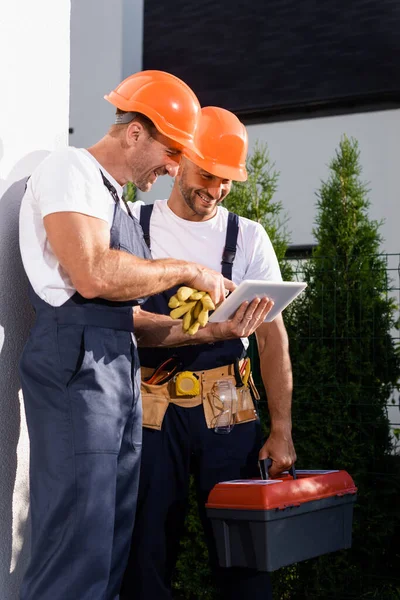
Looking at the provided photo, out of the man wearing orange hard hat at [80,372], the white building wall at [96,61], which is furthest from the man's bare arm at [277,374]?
the white building wall at [96,61]

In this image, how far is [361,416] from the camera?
5172mm

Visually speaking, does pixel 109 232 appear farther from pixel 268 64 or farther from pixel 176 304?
pixel 268 64

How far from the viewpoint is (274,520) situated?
3.00 metres

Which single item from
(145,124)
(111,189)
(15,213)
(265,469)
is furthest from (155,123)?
(265,469)

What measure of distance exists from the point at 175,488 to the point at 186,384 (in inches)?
16.7

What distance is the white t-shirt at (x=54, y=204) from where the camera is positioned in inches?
99.2

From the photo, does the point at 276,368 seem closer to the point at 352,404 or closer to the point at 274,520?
the point at 274,520

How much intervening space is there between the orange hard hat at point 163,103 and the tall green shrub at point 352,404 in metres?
2.57

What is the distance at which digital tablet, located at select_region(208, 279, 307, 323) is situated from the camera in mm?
3037

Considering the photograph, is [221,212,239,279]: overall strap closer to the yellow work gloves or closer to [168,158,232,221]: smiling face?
[168,158,232,221]: smiling face

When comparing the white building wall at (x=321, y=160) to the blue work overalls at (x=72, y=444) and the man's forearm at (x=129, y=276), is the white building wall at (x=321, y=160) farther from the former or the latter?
the blue work overalls at (x=72, y=444)

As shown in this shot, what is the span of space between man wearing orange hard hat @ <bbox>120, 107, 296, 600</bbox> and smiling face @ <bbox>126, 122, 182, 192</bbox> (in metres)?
0.27

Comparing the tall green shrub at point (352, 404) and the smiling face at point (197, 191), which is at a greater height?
the smiling face at point (197, 191)

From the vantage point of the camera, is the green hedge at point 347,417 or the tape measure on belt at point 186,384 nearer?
the tape measure on belt at point 186,384
